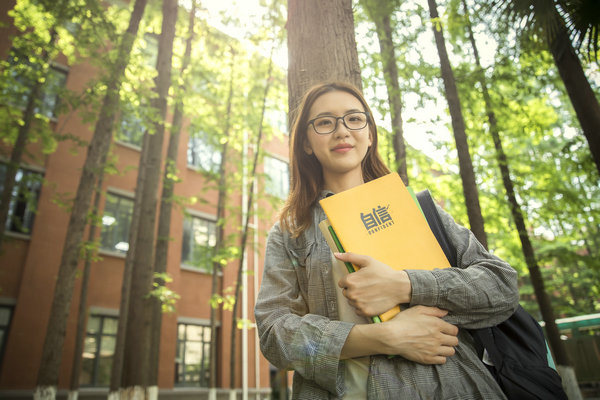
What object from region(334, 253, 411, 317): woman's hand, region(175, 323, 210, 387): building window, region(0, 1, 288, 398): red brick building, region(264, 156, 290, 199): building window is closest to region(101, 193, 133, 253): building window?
region(0, 1, 288, 398): red brick building

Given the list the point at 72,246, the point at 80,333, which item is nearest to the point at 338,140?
the point at 72,246

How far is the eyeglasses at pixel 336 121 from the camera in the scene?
1.75 meters

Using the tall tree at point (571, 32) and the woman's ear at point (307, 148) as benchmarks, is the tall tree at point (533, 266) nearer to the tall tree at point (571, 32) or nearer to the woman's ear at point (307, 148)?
the tall tree at point (571, 32)

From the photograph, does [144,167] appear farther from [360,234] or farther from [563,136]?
[563,136]

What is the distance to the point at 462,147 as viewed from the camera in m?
6.04

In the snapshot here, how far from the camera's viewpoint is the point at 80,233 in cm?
655

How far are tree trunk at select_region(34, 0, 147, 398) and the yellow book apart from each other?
21.1 feet

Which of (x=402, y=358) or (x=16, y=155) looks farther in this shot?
(x=16, y=155)

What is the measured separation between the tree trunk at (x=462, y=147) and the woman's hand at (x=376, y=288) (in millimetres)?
4425

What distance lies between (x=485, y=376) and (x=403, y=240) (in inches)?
21.1

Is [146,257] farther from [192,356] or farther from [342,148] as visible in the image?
[192,356]

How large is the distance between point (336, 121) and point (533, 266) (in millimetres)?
8994

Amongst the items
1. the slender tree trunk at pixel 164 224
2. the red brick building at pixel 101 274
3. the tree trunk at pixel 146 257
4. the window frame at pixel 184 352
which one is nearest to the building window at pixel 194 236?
the red brick building at pixel 101 274

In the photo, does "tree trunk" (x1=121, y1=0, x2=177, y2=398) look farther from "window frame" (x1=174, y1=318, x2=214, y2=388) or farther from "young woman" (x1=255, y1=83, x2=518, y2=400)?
"young woman" (x1=255, y1=83, x2=518, y2=400)
